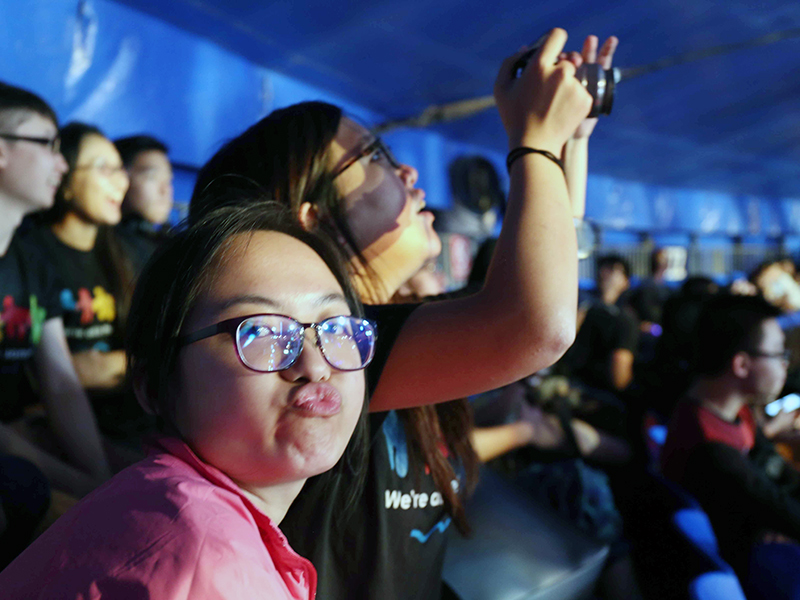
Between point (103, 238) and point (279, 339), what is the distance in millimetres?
1802

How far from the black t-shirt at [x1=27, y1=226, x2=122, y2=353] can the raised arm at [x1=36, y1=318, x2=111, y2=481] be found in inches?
8.0

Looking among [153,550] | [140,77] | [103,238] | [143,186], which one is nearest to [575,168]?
[153,550]

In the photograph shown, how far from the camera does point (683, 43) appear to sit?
379cm

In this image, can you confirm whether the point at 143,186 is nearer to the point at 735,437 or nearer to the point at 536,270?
the point at 536,270

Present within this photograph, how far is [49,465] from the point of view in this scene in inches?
58.8

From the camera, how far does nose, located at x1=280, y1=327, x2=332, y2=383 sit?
67 cm

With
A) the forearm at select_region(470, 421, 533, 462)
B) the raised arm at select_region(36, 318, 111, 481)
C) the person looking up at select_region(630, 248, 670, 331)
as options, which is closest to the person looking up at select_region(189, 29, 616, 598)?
the forearm at select_region(470, 421, 533, 462)

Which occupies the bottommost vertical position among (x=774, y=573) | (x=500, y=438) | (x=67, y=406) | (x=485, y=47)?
(x=774, y=573)

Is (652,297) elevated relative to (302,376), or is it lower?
lower

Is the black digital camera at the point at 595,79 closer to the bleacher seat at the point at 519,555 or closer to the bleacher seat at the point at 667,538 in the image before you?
the bleacher seat at the point at 519,555

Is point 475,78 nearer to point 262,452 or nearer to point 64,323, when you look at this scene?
point 64,323

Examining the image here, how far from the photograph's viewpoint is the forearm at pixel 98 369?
1910 millimetres

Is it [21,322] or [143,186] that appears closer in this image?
[21,322]

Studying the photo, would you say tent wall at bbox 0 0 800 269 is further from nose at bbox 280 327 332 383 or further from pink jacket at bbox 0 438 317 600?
pink jacket at bbox 0 438 317 600
